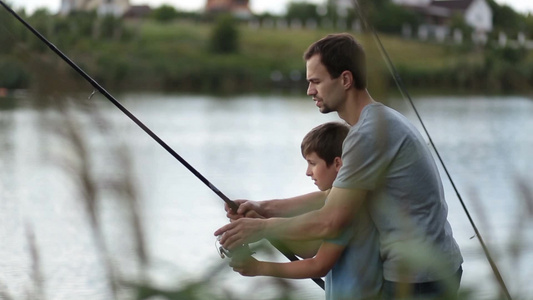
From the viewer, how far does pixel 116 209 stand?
2.62 feet

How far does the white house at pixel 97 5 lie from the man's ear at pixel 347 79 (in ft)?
4.12

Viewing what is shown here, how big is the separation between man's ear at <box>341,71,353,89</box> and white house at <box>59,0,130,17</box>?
49.5 inches

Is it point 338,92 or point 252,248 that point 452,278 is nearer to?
point 252,248

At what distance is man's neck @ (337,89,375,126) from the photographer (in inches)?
84.7

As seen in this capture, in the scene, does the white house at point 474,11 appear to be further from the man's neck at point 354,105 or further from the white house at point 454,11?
the man's neck at point 354,105

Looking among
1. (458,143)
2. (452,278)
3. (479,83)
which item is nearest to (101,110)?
(452,278)

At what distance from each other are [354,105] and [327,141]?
16cm

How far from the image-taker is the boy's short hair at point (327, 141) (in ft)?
7.68

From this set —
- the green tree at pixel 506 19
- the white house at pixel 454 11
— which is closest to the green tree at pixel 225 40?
the white house at pixel 454 11

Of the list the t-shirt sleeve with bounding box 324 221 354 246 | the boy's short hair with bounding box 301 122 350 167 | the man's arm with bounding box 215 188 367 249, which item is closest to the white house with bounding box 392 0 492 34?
the man's arm with bounding box 215 188 367 249

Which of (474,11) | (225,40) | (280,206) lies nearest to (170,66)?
(474,11)

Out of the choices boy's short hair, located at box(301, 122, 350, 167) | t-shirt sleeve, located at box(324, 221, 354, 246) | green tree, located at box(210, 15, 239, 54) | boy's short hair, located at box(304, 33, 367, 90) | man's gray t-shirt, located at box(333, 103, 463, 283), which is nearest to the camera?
man's gray t-shirt, located at box(333, 103, 463, 283)

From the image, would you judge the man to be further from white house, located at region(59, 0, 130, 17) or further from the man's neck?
white house, located at region(59, 0, 130, 17)

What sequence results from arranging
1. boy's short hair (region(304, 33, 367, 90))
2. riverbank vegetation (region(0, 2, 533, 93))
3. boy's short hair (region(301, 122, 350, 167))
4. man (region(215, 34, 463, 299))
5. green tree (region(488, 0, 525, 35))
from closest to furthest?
1. riverbank vegetation (region(0, 2, 533, 93))
2. green tree (region(488, 0, 525, 35))
3. man (region(215, 34, 463, 299))
4. boy's short hair (region(304, 33, 367, 90))
5. boy's short hair (region(301, 122, 350, 167))
